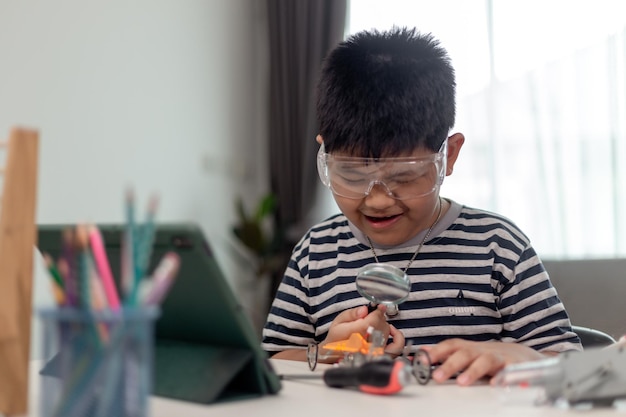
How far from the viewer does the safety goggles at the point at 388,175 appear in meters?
1.29

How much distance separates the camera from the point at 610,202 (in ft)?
11.0

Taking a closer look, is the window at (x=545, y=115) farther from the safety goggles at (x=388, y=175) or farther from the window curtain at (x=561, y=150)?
the safety goggles at (x=388, y=175)

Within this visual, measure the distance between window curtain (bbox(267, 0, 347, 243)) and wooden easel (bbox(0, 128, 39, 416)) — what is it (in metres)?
3.26

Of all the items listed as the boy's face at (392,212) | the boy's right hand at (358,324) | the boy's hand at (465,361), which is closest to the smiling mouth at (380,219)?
the boy's face at (392,212)

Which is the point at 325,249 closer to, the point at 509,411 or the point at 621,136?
the point at 509,411

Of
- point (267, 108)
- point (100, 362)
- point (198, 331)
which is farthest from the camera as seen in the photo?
point (267, 108)

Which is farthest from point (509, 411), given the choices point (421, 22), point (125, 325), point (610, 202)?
point (421, 22)

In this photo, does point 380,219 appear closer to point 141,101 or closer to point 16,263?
point 16,263

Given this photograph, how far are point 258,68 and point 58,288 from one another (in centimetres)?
383

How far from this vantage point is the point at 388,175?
129cm

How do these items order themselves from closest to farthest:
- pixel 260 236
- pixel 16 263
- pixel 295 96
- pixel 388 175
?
1. pixel 16 263
2. pixel 388 175
3. pixel 260 236
4. pixel 295 96

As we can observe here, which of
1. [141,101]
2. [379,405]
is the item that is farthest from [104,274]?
[141,101]

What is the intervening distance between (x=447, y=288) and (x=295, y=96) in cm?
286

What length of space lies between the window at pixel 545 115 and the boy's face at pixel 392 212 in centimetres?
206
